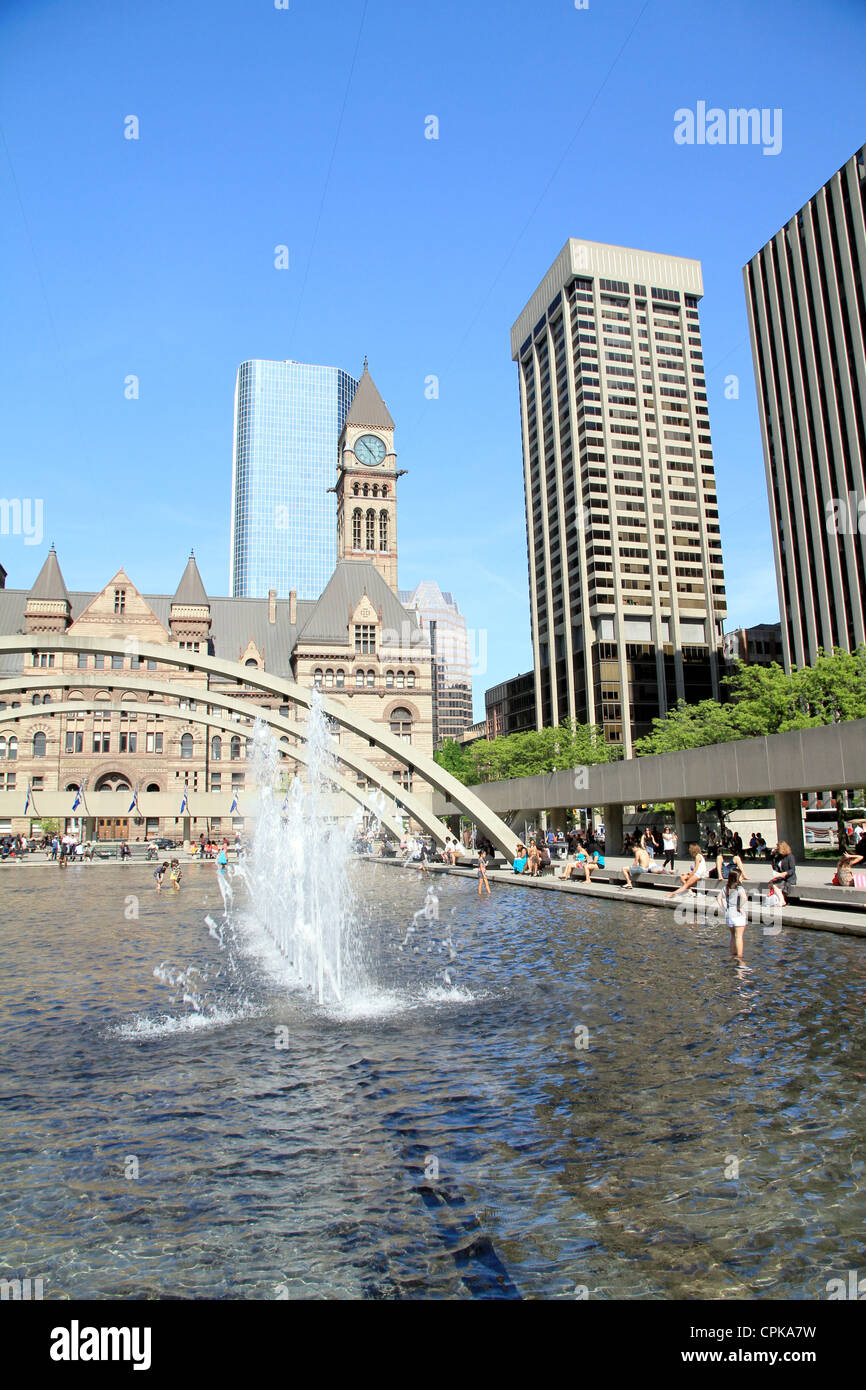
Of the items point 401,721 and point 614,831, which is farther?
point 401,721

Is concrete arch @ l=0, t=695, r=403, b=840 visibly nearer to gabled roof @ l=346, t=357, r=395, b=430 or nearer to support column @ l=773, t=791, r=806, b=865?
support column @ l=773, t=791, r=806, b=865

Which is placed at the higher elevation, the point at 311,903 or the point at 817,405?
the point at 817,405

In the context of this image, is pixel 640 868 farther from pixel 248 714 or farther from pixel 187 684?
pixel 187 684

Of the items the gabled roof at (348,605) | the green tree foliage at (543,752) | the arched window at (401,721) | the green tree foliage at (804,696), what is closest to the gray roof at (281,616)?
the gabled roof at (348,605)

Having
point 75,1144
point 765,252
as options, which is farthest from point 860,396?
point 75,1144

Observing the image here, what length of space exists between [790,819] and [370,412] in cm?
9111

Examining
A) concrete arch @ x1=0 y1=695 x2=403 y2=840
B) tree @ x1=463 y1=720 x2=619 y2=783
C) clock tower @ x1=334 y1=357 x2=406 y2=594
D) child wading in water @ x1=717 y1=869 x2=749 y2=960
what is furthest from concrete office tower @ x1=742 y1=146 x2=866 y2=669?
child wading in water @ x1=717 y1=869 x2=749 y2=960

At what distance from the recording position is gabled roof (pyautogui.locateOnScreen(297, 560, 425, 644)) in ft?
286

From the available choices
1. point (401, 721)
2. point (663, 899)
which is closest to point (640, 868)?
point (663, 899)

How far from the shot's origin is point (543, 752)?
261 feet

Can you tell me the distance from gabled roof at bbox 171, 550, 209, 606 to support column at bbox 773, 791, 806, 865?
6795cm

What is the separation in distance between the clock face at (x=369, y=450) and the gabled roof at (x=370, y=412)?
1868 millimetres

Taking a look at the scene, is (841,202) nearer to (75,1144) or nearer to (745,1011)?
(745,1011)
